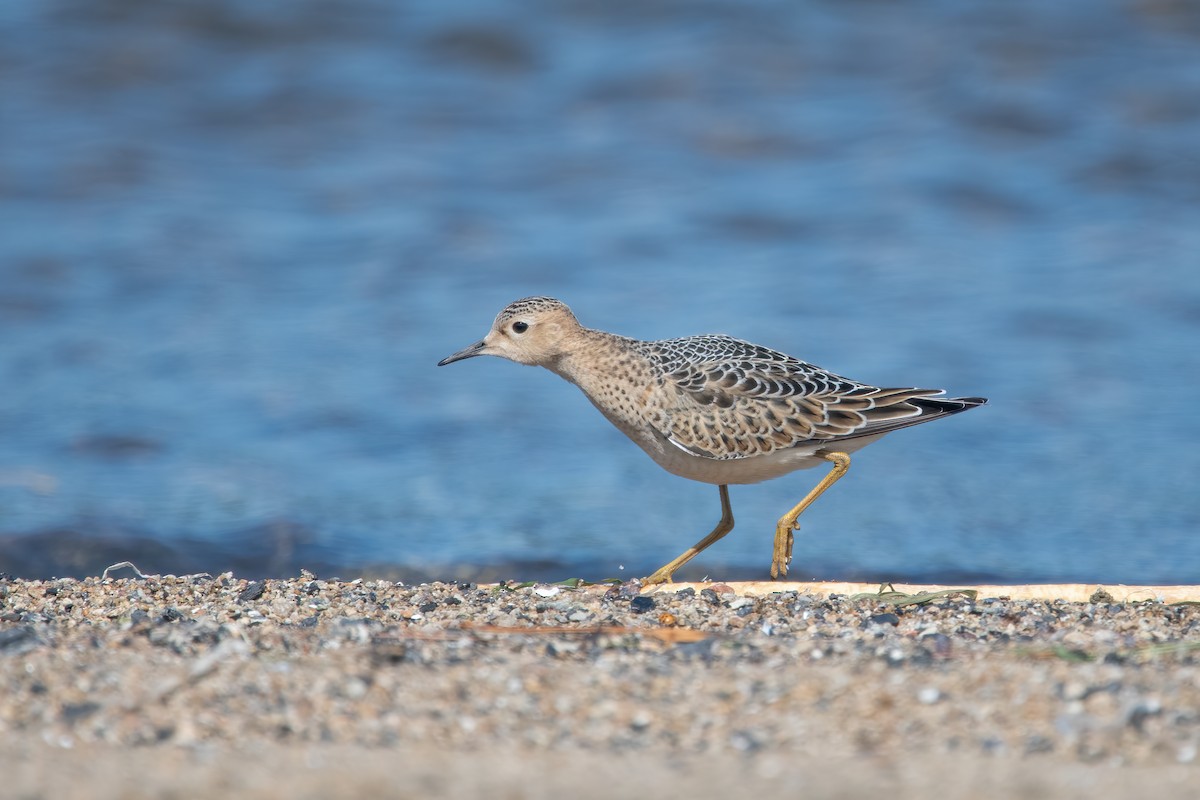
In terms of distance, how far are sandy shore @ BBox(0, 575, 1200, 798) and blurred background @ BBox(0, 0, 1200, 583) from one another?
9.29 feet

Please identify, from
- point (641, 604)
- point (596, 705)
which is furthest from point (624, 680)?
point (641, 604)

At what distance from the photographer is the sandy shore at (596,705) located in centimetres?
335

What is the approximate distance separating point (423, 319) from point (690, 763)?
24.4 ft

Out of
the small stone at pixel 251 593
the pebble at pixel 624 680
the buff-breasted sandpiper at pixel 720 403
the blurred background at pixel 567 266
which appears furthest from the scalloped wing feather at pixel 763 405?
the small stone at pixel 251 593

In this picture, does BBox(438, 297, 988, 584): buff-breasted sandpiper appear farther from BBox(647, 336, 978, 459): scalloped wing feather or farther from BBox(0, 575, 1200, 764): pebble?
BBox(0, 575, 1200, 764): pebble

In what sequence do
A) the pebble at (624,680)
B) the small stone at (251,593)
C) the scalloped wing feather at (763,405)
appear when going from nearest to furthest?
the pebble at (624,680) → the small stone at (251,593) → the scalloped wing feather at (763,405)

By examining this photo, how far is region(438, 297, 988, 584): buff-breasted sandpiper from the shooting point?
22.0ft

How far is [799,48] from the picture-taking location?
47.3 feet

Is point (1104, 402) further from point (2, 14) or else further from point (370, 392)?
point (2, 14)

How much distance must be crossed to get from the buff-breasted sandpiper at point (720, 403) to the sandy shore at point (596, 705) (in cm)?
152

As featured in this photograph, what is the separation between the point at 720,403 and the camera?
22.4ft

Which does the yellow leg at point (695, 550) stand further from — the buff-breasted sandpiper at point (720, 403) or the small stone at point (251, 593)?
the small stone at point (251, 593)

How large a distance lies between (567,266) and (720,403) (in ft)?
15.4

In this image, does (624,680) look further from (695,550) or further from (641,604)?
(695,550)
